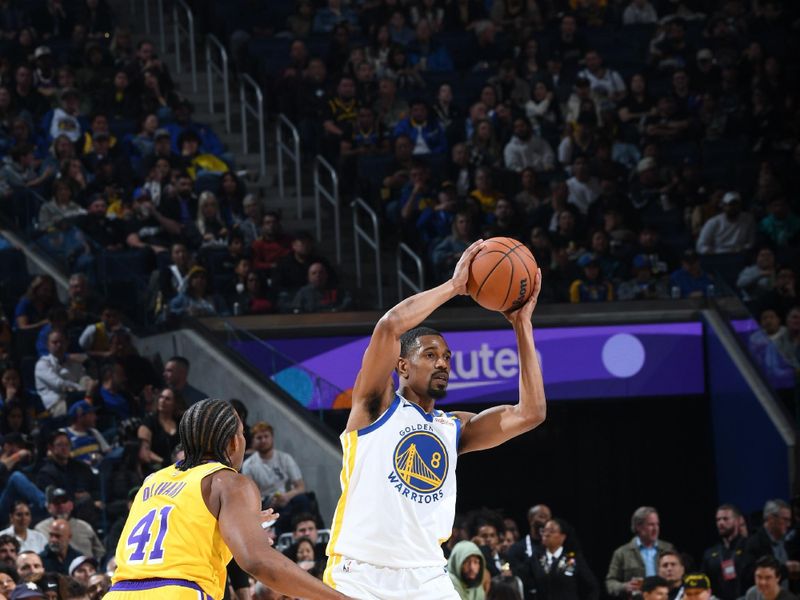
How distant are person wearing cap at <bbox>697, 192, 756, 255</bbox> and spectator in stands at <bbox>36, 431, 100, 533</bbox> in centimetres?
807

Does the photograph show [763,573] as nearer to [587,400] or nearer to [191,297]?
[587,400]

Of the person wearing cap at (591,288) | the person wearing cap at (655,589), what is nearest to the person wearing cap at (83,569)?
the person wearing cap at (655,589)

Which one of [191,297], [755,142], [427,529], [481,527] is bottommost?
[427,529]

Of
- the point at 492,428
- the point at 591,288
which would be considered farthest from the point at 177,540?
the point at 591,288

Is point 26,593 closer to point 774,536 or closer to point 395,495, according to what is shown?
point 395,495

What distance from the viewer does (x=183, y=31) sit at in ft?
69.3

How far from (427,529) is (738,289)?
435 inches

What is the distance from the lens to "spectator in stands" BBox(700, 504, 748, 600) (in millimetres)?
12594

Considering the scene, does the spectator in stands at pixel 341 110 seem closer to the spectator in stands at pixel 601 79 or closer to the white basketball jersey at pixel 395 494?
the spectator in stands at pixel 601 79

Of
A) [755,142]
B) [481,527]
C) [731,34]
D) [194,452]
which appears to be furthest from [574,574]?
[731,34]

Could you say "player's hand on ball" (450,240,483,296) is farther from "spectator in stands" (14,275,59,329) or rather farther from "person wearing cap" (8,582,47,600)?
"spectator in stands" (14,275,59,329)

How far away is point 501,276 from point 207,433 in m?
1.66

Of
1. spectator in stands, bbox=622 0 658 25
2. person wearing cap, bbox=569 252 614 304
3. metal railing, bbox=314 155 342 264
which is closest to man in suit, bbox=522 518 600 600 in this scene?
person wearing cap, bbox=569 252 614 304

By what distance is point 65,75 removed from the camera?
18.1 meters
